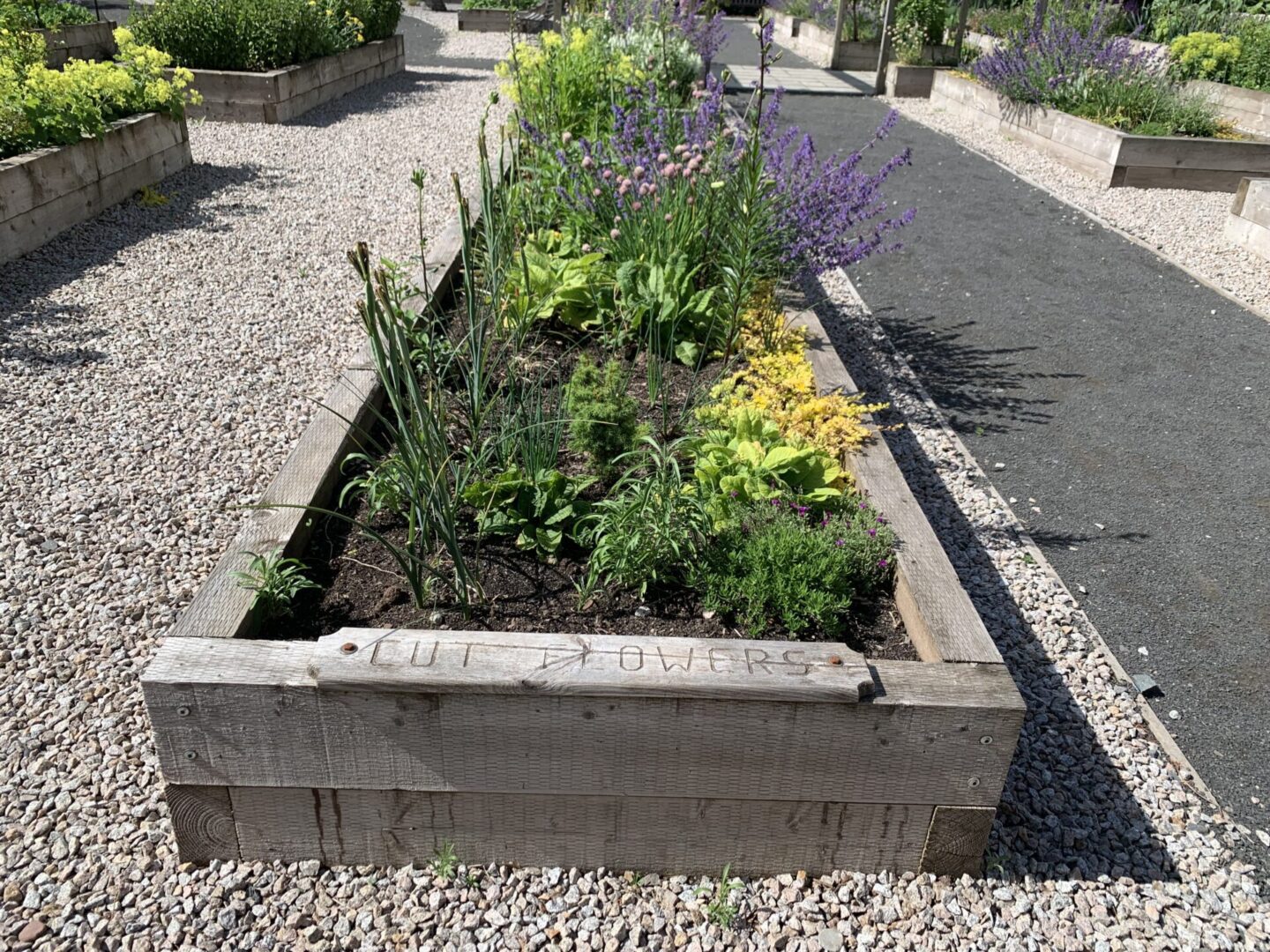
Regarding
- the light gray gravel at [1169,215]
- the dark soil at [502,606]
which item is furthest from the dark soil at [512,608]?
the light gray gravel at [1169,215]

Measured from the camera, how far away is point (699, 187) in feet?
13.7

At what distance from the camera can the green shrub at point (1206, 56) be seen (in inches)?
410

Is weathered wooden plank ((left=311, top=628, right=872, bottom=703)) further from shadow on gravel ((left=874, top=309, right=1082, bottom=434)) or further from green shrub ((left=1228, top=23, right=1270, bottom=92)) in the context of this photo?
green shrub ((left=1228, top=23, right=1270, bottom=92))

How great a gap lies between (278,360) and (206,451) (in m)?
0.89

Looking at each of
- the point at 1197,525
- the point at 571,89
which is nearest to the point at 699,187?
the point at 1197,525

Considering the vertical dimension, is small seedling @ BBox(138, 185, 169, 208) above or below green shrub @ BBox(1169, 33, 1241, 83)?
below

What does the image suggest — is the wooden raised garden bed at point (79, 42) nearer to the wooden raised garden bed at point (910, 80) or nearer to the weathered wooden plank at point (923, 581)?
the wooden raised garden bed at point (910, 80)

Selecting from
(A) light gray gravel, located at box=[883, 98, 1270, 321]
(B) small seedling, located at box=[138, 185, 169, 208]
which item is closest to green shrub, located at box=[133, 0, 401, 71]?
(B) small seedling, located at box=[138, 185, 169, 208]

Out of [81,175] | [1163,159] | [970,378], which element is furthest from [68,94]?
[1163,159]

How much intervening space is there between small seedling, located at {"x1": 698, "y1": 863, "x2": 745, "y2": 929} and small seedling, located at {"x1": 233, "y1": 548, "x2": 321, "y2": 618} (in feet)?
Result: 3.81

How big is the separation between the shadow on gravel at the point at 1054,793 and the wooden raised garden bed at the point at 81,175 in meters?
5.28

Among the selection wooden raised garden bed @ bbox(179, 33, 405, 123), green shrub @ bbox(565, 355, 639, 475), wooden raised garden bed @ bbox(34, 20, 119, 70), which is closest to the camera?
green shrub @ bbox(565, 355, 639, 475)

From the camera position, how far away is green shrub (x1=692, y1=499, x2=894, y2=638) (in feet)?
7.61

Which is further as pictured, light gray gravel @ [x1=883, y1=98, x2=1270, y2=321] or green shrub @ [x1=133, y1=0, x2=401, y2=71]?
green shrub @ [x1=133, y1=0, x2=401, y2=71]
